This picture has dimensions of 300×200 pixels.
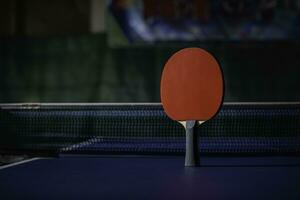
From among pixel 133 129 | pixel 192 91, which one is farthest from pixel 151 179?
pixel 133 129

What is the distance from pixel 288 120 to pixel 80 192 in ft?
16.5

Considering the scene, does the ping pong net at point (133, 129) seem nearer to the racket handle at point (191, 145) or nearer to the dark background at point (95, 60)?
the racket handle at point (191, 145)

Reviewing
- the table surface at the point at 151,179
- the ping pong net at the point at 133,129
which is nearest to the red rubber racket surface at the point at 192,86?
the table surface at the point at 151,179

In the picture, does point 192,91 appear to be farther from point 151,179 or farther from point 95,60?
point 95,60

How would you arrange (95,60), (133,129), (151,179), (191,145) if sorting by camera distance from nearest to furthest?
1. (151,179)
2. (191,145)
3. (133,129)
4. (95,60)

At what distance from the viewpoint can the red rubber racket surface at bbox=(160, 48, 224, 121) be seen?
3109 millimetres

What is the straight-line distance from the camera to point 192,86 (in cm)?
318

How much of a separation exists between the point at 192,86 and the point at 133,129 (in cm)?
308

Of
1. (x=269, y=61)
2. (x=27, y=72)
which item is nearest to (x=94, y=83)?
(x=27, y=72)

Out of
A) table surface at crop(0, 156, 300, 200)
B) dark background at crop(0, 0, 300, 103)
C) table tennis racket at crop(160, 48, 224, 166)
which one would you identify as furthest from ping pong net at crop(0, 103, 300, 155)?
dark background at crop(0, 0, 300, 103)

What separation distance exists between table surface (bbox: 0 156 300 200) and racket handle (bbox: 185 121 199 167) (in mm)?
77

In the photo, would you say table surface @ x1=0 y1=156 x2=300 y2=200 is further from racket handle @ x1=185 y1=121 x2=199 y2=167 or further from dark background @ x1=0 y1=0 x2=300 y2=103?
dark background @ x1=0 y1=0 x2=300 y2=103

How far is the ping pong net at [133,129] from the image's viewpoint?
180 inches

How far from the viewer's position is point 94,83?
28.1 ft
